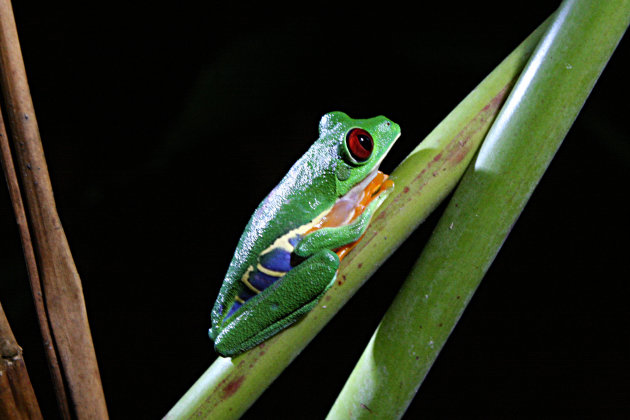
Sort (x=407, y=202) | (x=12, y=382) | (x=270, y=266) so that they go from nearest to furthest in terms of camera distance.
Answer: (x=12, y=382)
(x=407, y=202)
(x=270, y=266)

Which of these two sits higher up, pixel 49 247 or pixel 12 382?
pixel 49 247

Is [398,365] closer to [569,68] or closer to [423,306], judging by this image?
[423,306]

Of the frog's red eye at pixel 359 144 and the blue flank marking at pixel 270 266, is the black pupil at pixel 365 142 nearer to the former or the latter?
the frog's red eye at pixel 359 144

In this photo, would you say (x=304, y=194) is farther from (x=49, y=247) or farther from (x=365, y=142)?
(x=49, y=247)

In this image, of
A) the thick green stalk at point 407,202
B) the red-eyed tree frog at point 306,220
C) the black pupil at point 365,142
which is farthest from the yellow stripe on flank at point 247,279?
the black pupil at point 365,142

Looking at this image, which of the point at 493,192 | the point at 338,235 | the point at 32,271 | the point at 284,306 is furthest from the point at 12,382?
the point at 493,192

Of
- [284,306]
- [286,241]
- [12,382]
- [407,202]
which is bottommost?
[12,382]

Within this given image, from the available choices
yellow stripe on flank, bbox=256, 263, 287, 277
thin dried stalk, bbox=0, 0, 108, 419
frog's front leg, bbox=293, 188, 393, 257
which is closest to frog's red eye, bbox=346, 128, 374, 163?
frog's front leg, bbox=293, 188, 393, 257
